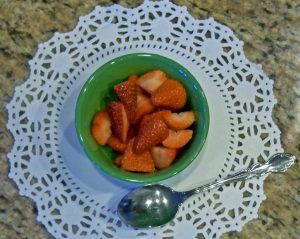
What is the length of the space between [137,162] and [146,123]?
6cm

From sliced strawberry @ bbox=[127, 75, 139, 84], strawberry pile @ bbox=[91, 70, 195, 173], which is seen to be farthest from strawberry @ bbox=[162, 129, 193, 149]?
sliced strawberry @ bbox=[127, 75, 139, 84]

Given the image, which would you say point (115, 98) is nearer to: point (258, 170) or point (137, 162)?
point (137, 162)

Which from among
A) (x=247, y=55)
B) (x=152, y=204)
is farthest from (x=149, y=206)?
(x=247, y=55)

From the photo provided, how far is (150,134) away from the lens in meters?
0.69

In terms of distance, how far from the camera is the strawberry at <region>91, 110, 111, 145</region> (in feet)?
2.36

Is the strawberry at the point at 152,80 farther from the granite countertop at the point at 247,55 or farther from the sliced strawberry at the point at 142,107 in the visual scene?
the granite countertop at the point at 247,55

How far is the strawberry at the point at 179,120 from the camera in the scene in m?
0.72

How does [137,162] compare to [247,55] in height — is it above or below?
below

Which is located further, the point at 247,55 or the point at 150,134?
the point at 247,55

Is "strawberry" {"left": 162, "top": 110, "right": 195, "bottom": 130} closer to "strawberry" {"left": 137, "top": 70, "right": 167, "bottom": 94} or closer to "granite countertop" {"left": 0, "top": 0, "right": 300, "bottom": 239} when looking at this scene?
"strawberry" {"left": 137, "top": 70, "right": 167, "bottom": 94}

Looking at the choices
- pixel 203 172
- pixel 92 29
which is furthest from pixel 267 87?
pixel 92 29

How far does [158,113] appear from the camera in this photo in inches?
28.5

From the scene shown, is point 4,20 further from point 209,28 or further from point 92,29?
point 209,28

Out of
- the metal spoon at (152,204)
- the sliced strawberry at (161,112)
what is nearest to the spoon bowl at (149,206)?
the metal spoon at (152,204)
